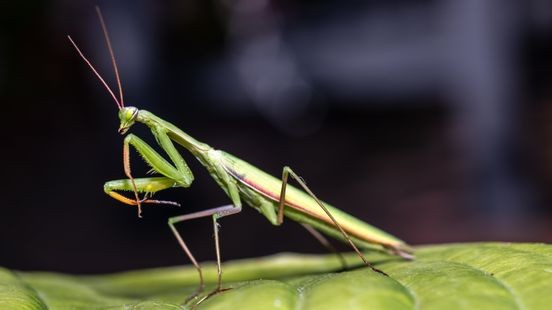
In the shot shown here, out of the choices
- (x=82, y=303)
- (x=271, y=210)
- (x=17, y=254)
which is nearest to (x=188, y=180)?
(x=271, y=210)

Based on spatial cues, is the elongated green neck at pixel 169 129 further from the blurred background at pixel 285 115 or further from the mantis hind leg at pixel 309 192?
the blurred background at pixel 285 115

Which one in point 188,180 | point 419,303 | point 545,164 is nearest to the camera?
point 419,303

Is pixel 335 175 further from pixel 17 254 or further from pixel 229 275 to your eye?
pixel 229 275

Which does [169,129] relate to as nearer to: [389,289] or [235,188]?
[235,188]

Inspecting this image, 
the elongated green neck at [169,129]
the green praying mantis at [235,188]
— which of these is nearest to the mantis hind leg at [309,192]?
the green praying mantis at [235,188]

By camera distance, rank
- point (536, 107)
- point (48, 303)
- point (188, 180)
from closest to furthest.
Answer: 1. point (48, 303)
2. point (188, 180)
3. point (536, 107)

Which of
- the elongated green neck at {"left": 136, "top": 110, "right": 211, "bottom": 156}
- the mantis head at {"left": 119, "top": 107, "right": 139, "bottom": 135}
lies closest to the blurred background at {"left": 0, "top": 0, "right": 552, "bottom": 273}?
the elongated green neck at {"left": 136, "top": 110, "right": 211, "bottom": 156}

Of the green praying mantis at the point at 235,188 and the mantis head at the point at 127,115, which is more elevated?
the mantis head at the point at 127,115
